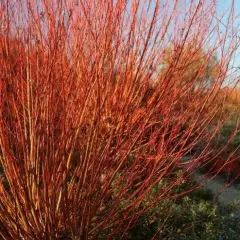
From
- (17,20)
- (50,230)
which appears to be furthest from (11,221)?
(17,20)

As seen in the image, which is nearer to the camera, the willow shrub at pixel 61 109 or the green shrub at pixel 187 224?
the willow shrub at pixel 61 109

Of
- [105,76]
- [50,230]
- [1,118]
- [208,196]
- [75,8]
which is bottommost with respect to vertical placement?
[208,196]

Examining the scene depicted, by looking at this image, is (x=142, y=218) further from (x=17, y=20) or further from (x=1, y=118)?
(x=17, y=20)

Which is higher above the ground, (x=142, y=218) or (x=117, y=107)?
(x=117, y=107)

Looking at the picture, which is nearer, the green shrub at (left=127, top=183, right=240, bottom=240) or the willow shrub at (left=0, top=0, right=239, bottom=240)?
the willow shrub at (left=0, top=0, right=239, bottom=240)

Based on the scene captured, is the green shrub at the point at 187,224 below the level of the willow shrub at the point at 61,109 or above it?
below

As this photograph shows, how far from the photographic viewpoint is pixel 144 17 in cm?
302

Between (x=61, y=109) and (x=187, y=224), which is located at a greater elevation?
(x=61, y=109)

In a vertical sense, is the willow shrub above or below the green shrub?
above

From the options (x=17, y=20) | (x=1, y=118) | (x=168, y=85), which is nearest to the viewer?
(x=1, y=118)

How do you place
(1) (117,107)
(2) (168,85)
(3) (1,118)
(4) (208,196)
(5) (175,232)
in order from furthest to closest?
(4) (208,196) → (5) (175,232) → (2) (168,85) → (1) (117,107) → (3) (1,118)

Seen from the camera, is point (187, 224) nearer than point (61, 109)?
No

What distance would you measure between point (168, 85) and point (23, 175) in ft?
4.10

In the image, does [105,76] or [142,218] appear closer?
[105,76]
